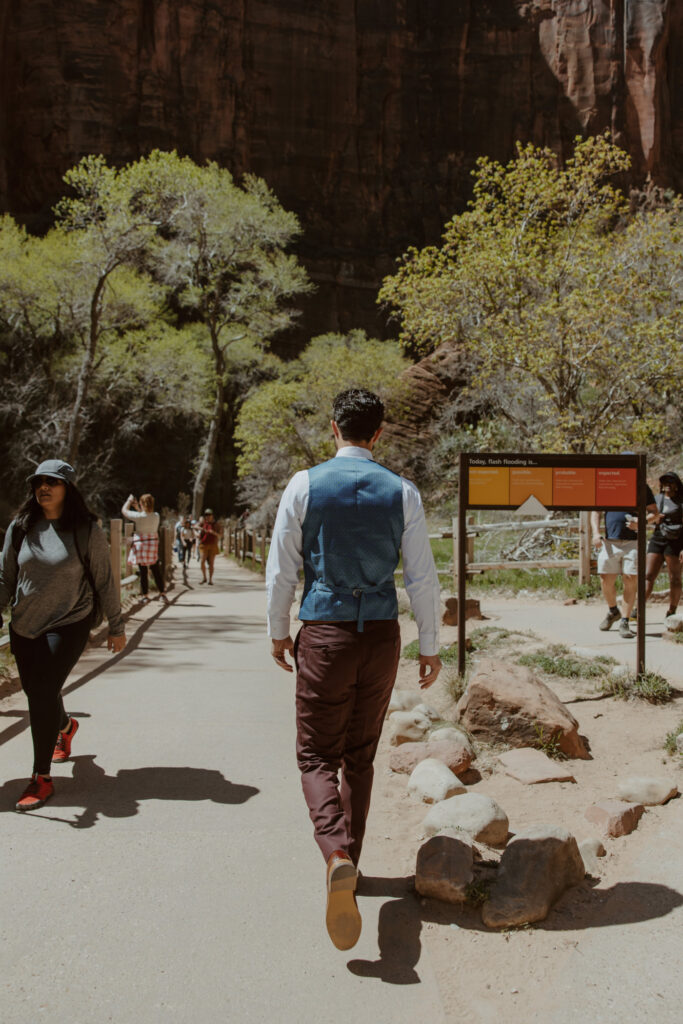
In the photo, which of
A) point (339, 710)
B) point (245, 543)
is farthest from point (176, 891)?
point (245, 543)

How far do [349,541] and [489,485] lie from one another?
12.4 ft

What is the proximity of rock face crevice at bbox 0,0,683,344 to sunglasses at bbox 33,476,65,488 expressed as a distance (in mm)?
48602

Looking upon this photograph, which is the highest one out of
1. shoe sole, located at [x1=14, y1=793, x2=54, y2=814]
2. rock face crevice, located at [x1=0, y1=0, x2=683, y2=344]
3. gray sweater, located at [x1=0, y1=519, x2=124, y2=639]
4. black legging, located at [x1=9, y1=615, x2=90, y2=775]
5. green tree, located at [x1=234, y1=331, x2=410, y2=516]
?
rock face crevice, located at [x1=0, y1=0, x2=683, y2=344]

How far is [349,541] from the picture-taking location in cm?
319

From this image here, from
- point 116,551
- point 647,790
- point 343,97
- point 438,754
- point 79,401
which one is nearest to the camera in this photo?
point 647,790

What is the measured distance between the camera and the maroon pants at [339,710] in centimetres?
315

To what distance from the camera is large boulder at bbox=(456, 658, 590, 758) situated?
5426 millimetres

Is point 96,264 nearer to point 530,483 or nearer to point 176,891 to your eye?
point 530,483

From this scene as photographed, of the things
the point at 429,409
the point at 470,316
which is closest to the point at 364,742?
the point at 470,316

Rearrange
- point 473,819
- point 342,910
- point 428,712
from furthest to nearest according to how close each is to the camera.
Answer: point 428,712 → point 473,819 → point 342,910

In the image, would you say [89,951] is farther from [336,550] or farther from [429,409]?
[429,409]

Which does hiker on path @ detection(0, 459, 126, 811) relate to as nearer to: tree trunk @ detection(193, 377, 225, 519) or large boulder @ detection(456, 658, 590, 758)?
large boulder @ detection(456, 658, 590, 758)

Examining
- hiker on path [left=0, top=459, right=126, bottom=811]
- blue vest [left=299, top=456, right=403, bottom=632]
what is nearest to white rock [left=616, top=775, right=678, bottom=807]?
blue vest [left=299, top=456, right=403, bottom=632]

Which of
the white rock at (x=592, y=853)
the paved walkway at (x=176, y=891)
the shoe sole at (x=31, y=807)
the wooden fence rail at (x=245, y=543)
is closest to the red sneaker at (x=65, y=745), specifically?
the paved walkway at (x=176, y=891)
